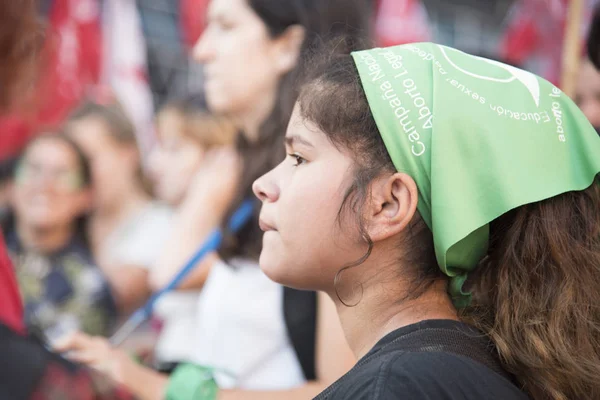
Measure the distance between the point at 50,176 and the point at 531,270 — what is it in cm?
338

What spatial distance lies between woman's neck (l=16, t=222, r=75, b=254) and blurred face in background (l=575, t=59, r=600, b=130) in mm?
2836

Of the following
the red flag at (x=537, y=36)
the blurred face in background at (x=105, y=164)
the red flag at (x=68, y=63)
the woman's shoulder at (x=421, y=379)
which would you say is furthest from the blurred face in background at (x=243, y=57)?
the red flag at (x=68, y=63)

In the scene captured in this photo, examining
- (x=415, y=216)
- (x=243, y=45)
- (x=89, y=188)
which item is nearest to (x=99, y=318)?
(x=89, y=188)

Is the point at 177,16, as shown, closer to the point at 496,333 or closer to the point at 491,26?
the point at 491,26

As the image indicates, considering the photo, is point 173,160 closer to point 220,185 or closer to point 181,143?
point 181,143

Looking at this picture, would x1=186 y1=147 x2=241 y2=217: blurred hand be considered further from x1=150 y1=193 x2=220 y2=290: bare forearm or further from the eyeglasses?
the eyeglasses

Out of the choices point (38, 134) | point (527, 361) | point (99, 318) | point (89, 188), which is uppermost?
point (527, 361)

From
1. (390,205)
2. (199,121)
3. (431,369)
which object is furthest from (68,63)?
(431,369)

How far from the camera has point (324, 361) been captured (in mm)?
2053

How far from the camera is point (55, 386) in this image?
79.5 inches

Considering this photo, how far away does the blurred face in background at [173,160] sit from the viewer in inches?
166

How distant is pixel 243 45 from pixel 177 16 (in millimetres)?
1778

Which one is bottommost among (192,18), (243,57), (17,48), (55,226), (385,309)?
(55,226)

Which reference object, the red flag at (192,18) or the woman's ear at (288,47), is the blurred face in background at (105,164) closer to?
the red flag at (192,18)
